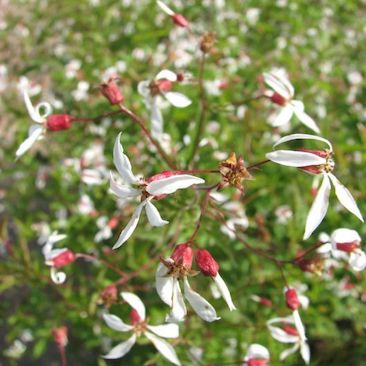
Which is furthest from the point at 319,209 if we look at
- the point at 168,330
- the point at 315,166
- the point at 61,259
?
the point at 61,259

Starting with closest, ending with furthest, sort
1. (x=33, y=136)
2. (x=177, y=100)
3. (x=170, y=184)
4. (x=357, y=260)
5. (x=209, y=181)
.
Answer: (x=170, y=184), (x=357, y=260), (x=33, y=136), (x=177, y=100), (x=209, y=181)

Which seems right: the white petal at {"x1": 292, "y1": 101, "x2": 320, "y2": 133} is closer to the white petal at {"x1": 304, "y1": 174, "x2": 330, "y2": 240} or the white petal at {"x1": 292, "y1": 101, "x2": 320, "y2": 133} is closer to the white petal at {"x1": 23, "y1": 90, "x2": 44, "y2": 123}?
the white petal at {"x1": 304, "y1": 174, "x2": 330, "y2": 240}

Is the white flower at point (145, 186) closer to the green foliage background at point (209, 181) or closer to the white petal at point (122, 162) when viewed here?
the white petal at point (122, 162)

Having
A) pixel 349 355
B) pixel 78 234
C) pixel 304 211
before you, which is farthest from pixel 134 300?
pixel 349 355

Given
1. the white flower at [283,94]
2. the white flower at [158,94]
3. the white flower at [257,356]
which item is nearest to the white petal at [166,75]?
the white flower at [158,94]

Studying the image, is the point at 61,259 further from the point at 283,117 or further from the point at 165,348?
the point at 283,117

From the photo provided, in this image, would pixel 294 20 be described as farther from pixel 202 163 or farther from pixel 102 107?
pixel 202 163
